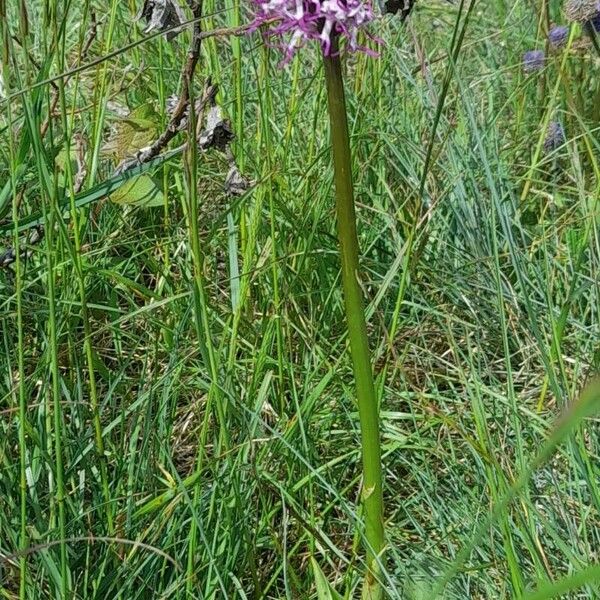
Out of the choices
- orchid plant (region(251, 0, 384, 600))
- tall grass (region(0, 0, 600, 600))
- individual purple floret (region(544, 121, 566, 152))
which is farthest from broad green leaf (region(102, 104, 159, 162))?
individual purple floret (region(544, 121, 566, 152))

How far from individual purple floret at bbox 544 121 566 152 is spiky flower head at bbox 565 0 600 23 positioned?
384mm

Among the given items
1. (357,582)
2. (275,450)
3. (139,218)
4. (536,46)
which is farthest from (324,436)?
(536,46)

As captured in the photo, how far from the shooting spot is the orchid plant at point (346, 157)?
0.66 meters

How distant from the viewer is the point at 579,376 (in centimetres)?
125

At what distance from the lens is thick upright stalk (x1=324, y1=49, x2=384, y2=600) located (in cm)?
69

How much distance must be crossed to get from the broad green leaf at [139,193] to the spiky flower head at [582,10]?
0.67 m

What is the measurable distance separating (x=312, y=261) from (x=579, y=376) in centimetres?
43

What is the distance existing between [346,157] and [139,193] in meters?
0.67

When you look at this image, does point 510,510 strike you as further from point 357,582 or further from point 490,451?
point 357,582

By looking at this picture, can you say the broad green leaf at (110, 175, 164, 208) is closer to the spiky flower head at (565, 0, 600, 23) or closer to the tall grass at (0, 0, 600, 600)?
the tall grass at (0, 0, 600, 600)

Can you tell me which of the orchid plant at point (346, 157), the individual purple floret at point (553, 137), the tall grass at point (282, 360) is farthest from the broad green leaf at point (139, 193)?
the individual purple floret at point (553, 137)

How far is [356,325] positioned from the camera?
751 mm

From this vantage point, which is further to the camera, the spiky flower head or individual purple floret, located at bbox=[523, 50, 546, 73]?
individual purple floret, located at bbox=[523, 50, 546, 73]

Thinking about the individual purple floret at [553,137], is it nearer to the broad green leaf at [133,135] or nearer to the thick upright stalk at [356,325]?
the broad green leaf at [133,135]
